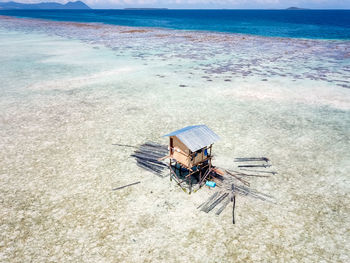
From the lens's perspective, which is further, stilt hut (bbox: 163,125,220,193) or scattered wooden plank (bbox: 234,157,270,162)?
scattered wooden plank (bbox: 234,157,270,162)

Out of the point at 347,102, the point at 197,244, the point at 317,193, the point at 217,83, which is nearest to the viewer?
the point at 197,244

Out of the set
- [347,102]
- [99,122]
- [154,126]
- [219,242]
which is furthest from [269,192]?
[347,102]

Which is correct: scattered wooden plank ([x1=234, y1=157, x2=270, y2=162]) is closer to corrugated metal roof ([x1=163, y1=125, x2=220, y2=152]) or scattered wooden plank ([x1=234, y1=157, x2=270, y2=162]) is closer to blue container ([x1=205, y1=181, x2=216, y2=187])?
blue container ([x1=205, y1=181, x2=216, y2=187])

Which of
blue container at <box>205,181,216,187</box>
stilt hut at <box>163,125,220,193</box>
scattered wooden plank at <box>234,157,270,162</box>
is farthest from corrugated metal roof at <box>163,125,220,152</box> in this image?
scattered wooden plank at <box>234,157,270,162</box>

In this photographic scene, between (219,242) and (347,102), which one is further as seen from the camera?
(347,102)

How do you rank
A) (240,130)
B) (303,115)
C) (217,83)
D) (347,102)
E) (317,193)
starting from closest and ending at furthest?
1. (317,193)
2. (240,130)
3. (303,115)
4. (347,102)
5. (217,83)

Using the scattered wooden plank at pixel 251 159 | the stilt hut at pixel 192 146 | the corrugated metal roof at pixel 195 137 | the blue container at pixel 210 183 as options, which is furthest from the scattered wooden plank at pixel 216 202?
the scattered wooden plank at pixel 251 159

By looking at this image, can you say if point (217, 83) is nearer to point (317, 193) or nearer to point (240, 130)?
point (240, 130)

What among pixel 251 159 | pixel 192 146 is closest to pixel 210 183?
pixel 192 146
